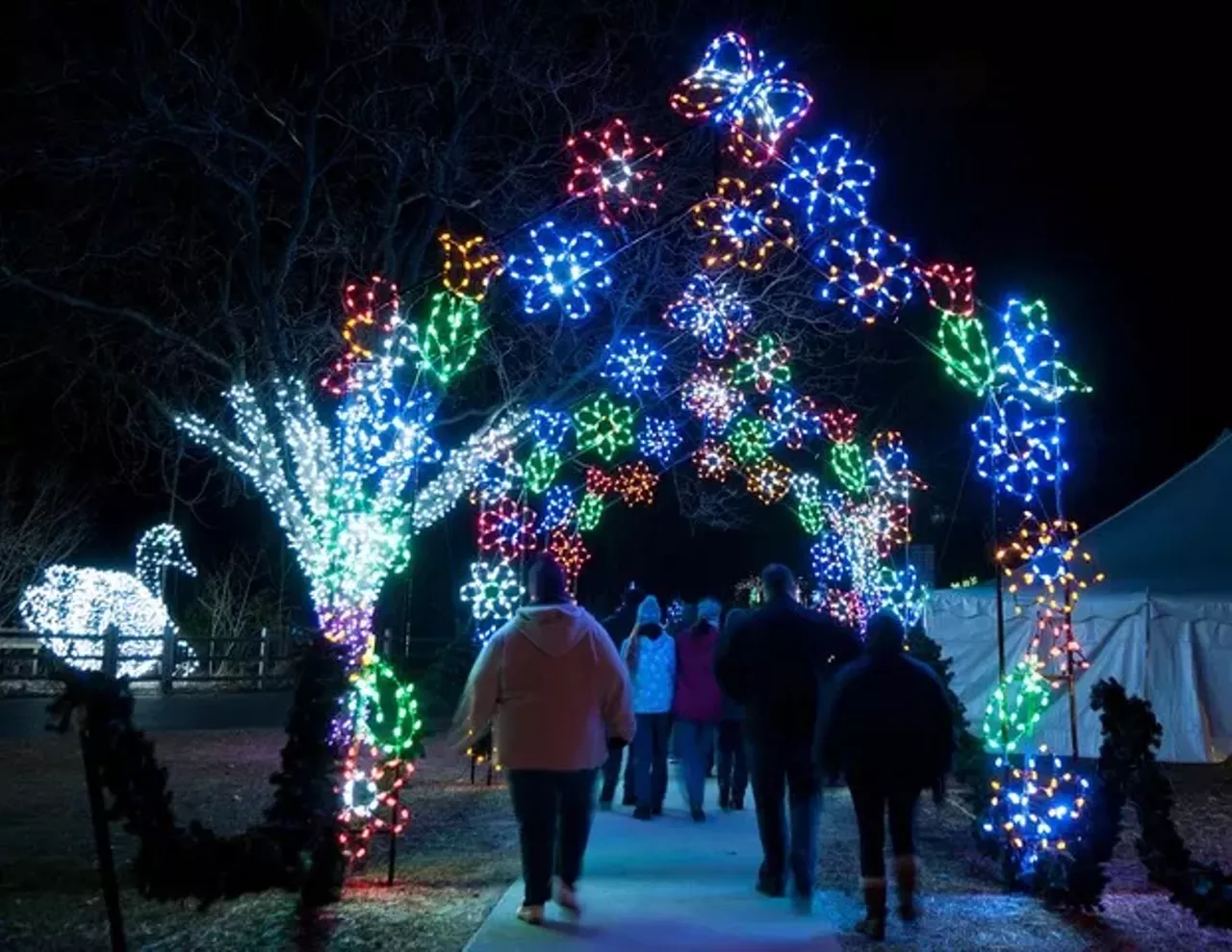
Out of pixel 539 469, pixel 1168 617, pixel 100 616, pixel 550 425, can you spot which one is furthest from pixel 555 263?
pixel 100 616

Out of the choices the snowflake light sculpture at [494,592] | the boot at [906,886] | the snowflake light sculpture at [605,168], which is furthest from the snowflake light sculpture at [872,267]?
the snowflake light sculpture at [494,592]

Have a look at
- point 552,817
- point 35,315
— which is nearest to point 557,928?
point 552,817

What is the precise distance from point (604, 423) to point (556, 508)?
348 cm

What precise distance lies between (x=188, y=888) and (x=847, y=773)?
3154 mm

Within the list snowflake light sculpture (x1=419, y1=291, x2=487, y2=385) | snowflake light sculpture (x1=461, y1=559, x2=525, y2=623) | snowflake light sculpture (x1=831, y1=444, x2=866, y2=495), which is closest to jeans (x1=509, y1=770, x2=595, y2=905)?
snowflake light sculpture (x1=419, y1=291, x2=487, y2=385)

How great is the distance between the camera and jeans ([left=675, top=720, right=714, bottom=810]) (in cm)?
1084

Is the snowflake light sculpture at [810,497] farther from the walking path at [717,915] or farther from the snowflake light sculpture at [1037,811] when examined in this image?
the snowflake light sculpture at [1037,811]

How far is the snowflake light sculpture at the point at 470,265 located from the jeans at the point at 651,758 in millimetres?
3505

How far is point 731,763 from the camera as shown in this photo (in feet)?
37.3

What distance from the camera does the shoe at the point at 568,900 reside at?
7.21 m

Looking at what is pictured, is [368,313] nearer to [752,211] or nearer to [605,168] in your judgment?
[605,168]

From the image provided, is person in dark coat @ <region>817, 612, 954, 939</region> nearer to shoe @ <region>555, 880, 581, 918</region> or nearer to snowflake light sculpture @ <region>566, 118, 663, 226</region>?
shoe @ <region>555, 880, 581, 918</region>

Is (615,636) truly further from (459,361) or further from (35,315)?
(35,315)

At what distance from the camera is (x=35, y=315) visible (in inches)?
702
